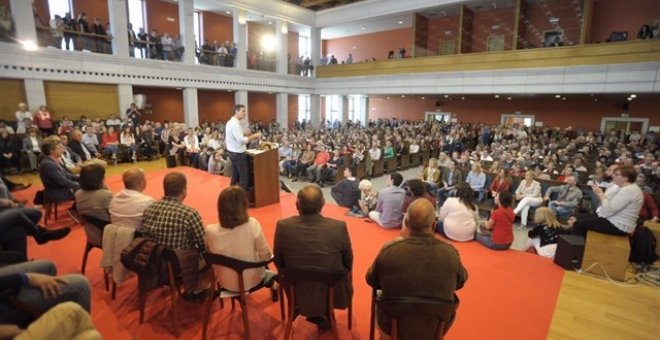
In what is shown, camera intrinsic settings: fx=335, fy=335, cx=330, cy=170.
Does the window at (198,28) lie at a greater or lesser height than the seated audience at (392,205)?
greater

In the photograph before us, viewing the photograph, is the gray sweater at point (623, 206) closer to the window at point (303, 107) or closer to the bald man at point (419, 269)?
the bald man at point (419, 269)

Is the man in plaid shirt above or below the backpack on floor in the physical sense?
above

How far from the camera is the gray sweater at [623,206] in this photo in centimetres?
315

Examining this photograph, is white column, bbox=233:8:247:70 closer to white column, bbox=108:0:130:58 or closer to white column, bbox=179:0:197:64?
white column, bbox=179:0:197:64

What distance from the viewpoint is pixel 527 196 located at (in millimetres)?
5707

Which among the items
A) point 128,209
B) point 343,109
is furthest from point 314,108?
point 128,209

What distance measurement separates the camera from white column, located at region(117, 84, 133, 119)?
438 inches

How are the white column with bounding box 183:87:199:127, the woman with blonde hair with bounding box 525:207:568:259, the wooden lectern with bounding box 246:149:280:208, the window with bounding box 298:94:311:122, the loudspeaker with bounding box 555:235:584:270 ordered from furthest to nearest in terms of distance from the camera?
the window with bounding box 298:94:311:122 → the white column with bounding box 183:87:199:127 → the wooden lectern with bounding box 246:149:280:208 → the woman with blonde hair with bounding box 525:207:568:259 → the loudspeaker with bounding box 555:235:584:270

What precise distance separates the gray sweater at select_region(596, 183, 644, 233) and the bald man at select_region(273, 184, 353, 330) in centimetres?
289

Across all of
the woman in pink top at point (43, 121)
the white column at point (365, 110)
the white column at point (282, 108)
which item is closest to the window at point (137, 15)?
the woman in pink top at point (43, 121)

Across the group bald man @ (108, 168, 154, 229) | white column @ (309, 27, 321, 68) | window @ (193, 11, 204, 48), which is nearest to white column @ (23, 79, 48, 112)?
window @ (193, 11, 204, 48)

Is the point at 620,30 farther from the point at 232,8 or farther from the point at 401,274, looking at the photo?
the point at 401,274

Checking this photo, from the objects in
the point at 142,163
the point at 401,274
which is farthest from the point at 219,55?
the point at 401,274

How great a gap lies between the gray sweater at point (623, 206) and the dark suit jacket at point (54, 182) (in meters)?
5.90
